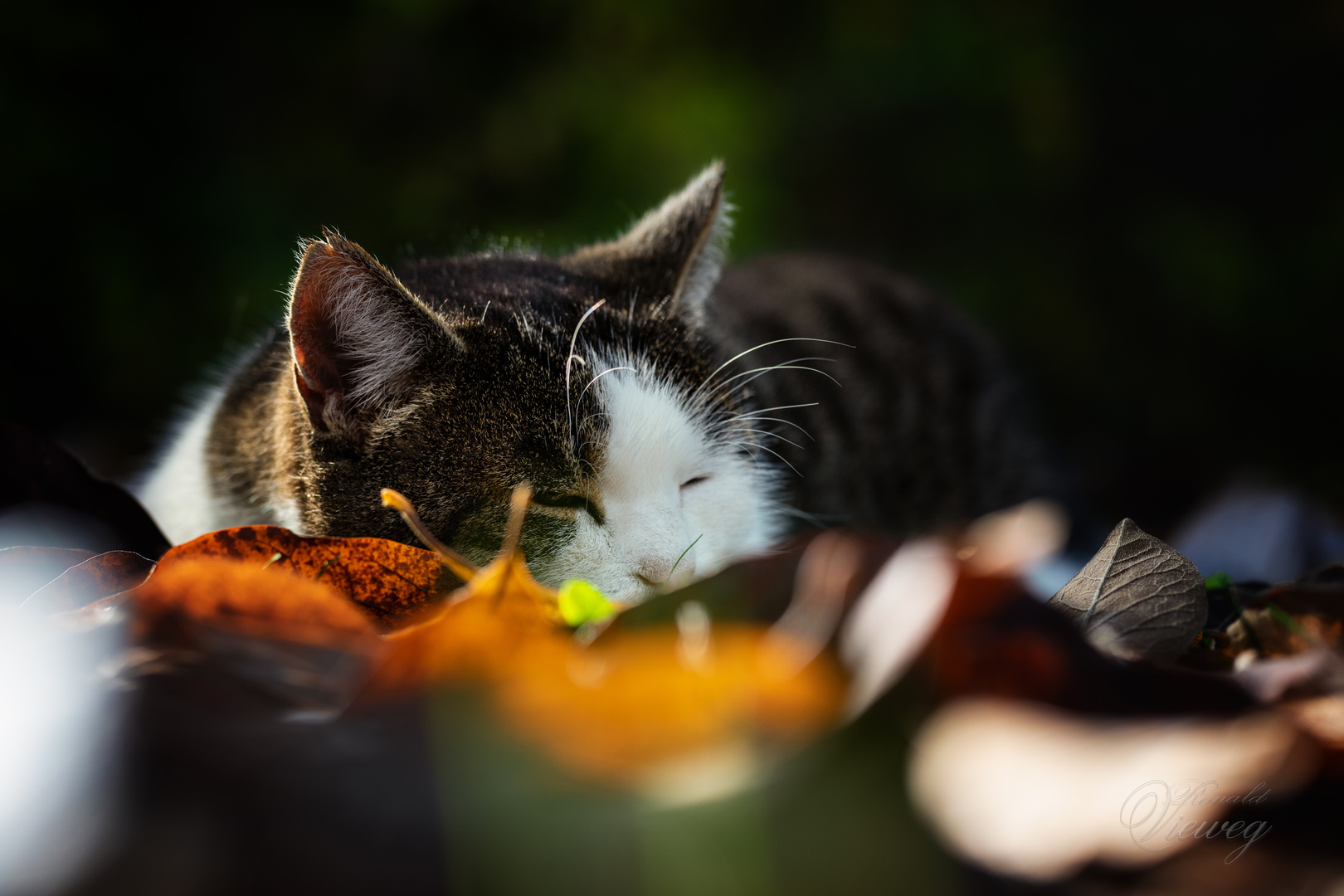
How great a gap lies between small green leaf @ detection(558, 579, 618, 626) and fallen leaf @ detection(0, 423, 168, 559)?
351 millimetres

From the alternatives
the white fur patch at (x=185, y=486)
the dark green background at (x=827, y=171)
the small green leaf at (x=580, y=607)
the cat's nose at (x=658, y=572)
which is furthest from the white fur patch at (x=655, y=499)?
the dark green background at (x=827, y=171)

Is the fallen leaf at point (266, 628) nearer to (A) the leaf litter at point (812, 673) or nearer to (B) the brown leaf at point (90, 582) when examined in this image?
(A) the leaf litter at point (812, 673)

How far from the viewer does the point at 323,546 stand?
438 millimetres

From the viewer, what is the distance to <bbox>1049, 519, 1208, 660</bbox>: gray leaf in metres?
0.41

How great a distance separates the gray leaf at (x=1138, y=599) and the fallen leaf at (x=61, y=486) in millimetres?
577

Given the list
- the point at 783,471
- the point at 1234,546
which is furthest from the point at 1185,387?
the point at 783,471

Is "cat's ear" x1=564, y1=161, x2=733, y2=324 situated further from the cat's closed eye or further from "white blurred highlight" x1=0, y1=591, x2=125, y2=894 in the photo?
"white blurred highlight" x1=0, y1=591, x2=125, y2=894

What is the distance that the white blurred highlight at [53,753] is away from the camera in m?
0.27

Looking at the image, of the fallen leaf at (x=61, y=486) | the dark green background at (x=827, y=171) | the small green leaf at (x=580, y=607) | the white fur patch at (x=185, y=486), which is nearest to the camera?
the small green leaf at (x=580, y=607)

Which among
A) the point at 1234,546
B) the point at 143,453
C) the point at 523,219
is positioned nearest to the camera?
the point at 1234,546

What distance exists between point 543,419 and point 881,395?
0.58 m

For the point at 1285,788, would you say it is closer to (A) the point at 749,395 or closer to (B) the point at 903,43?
(A) the point at 749,395

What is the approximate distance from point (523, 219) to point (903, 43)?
2.41ft

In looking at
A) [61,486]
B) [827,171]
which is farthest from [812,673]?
[827,171]
